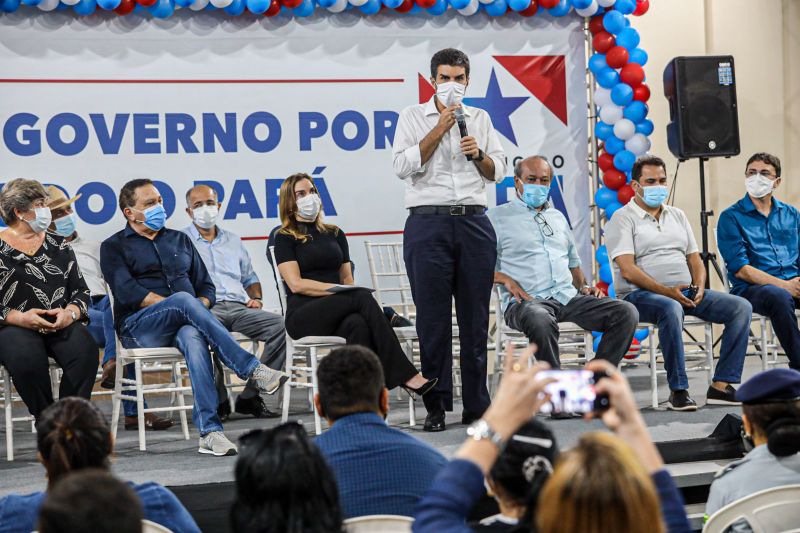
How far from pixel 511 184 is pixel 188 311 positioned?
111 inches

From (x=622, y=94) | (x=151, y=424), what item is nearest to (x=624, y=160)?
(x=622, y=94)

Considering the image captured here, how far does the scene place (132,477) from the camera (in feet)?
13.2

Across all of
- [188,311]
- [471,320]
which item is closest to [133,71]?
[188,311]

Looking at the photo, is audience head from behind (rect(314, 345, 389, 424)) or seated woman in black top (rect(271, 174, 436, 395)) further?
seated woman in black top (rect(271, 174, 436, 395))

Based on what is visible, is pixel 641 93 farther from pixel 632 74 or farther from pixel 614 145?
pixel 614 145

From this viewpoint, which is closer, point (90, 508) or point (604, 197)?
point (90, 508)

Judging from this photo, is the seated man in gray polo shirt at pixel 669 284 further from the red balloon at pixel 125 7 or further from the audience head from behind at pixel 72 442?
the audience head from behind at pixel 72 442

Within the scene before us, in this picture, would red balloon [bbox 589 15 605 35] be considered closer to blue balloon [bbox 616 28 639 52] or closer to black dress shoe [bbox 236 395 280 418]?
blue balloon [bbox 616 28 639 52]

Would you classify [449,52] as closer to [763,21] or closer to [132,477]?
[132,477]

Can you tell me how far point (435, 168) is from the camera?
4875 millimetres

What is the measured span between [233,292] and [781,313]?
2963 mm

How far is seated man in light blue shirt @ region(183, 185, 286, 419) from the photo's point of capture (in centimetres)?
564

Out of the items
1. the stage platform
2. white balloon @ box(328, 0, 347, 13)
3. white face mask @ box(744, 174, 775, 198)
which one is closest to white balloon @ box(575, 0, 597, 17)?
white balloon @ box(328, 0, 347, 13)

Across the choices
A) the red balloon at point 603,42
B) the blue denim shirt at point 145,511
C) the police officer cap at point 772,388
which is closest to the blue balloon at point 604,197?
the red balloon at point 603,42
